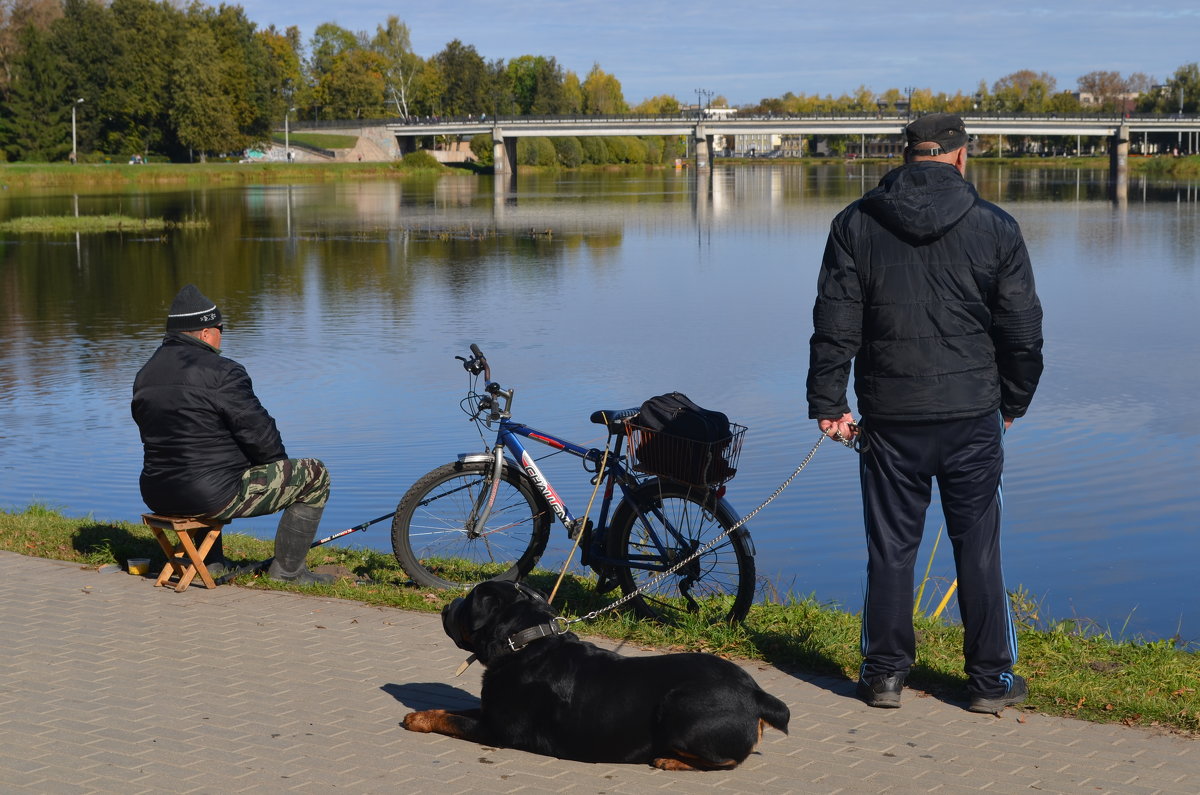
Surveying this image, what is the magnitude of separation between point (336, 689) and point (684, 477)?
1.67m

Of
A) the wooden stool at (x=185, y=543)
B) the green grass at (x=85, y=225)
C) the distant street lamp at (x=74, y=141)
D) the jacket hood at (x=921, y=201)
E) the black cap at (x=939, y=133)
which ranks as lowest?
the wooden stool at (x=185, y=543)

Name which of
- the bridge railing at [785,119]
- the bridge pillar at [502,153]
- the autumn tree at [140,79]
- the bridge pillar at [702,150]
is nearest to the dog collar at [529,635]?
the autumn tree at [140,79]

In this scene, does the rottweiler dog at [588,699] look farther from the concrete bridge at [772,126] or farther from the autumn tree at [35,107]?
the autumn tree at [35,107]

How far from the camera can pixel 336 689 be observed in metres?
4.95

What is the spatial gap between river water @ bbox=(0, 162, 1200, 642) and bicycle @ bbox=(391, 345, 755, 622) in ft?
5.60

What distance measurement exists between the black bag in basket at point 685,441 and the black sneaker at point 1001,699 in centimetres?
142

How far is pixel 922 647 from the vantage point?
542cm

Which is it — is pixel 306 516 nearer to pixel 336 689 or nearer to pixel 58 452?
pixel 336 689

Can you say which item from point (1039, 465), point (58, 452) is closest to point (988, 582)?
point (1039, 465)

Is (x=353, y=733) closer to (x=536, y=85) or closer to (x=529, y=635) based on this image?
(x=529, y=635)

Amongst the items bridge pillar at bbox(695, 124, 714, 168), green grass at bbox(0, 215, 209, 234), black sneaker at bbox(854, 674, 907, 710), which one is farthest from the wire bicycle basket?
bridge pillar at bbox(695, 124, 714, 168)

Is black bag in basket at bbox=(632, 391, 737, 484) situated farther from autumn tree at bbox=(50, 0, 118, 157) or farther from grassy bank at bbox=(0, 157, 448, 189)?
autumn tree at bbox=(50, 0, 118, 157)

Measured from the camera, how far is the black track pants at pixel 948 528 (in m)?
4.63

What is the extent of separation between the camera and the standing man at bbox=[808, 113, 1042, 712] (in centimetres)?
454
